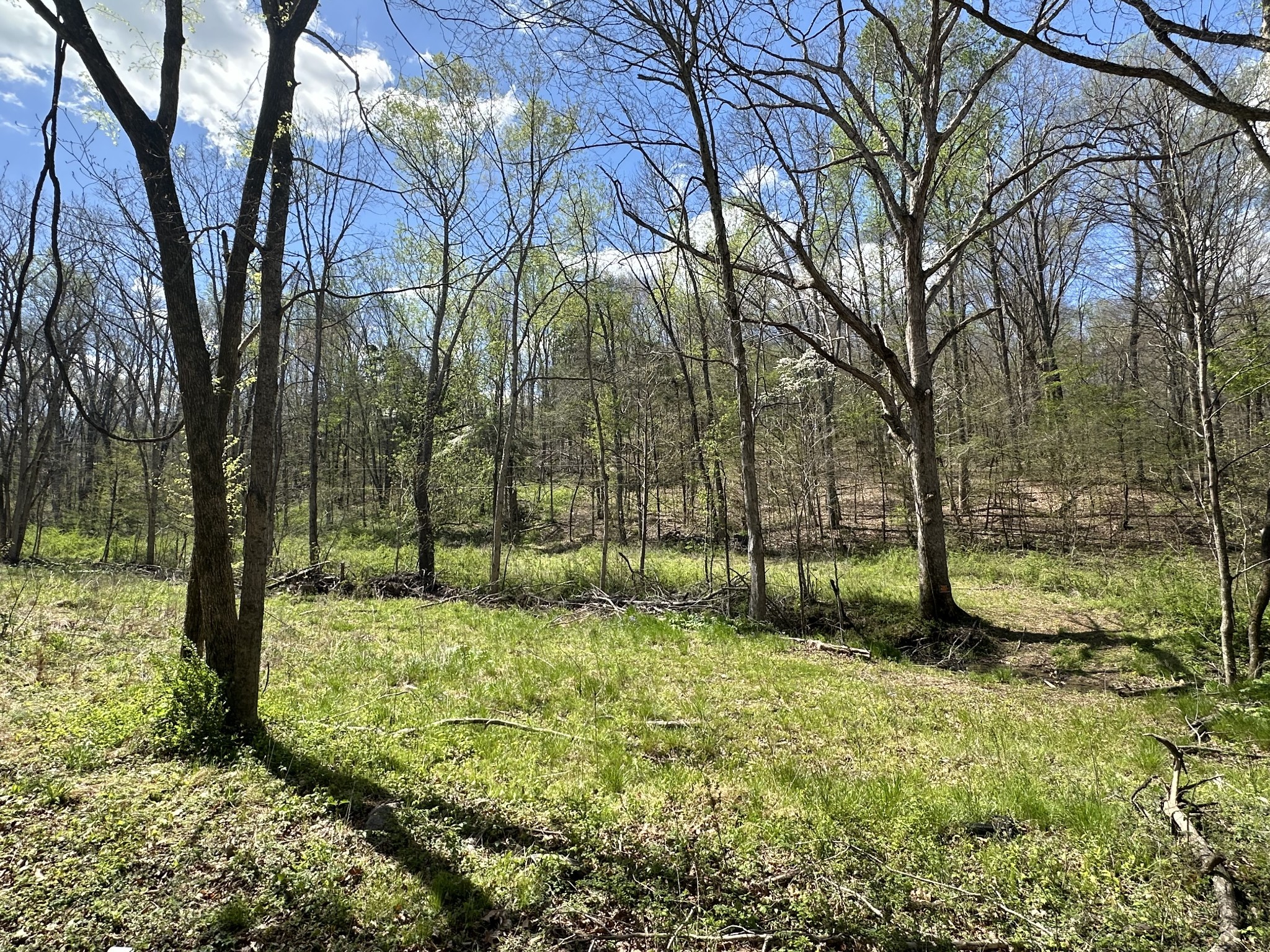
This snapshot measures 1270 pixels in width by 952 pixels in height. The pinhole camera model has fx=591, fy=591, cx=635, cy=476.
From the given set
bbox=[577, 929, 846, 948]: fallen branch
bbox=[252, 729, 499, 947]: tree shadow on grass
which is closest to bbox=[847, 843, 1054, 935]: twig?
bbox=[577, 929, 846, 948]: fallen branch

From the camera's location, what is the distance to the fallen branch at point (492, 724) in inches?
187

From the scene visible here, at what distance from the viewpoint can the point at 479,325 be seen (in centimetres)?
2191

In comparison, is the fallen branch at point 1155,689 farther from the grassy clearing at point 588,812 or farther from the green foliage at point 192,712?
the green foliage at point 192,712

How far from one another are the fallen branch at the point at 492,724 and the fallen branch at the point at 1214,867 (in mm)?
3636

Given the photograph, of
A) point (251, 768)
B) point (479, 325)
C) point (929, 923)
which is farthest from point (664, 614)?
point (479, 325)

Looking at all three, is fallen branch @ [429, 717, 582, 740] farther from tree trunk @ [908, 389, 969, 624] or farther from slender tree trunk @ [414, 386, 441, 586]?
slender tree trunk @ [414, 386, 441, 586]

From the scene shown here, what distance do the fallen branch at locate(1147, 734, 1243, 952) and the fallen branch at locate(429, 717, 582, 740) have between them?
11.9 feet

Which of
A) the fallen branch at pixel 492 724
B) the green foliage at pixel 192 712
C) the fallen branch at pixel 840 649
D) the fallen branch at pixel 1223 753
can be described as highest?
the green foliage at pixel 192 712

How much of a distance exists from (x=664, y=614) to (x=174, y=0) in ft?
29.5

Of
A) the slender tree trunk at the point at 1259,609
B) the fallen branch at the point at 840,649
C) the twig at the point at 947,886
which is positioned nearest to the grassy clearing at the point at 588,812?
the twig at the point at 947,886

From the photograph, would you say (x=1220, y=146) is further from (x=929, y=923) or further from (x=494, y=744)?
(x=494, y=744)

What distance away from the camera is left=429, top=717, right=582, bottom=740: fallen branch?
15.6 ft

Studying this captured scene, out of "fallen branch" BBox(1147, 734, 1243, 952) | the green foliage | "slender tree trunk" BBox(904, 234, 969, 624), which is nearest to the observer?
"fallen branch" BBox(1147, 734, 1243, 952)

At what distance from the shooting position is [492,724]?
193 inches
